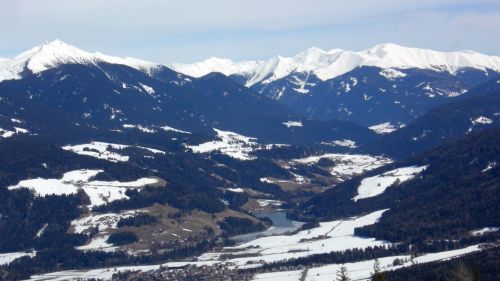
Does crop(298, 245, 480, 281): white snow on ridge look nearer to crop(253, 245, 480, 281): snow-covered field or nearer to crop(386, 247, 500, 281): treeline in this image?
crop(253, 245, 480, 281): snow-covered field

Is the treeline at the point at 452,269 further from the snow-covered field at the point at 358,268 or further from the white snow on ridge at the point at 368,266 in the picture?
the snow-covered field at the point at 358,268

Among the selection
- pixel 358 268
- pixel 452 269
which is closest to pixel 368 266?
pixel 358 268

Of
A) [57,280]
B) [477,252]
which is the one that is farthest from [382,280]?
[57,280]

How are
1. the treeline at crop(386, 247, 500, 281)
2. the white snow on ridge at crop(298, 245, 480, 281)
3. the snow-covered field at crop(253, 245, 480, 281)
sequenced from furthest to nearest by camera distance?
1. the snow-covered field at crop(253, 245, 480, 281)
2. the white snow on ridge at crop(298, 245, 480, 281)
3. the treeline at crop(386, 247, 500, 281)

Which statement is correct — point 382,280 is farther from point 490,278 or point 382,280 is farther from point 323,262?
point 323,262

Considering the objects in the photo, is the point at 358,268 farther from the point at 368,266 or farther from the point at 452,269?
the point at 452,269

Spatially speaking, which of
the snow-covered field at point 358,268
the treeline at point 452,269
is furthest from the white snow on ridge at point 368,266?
the treeline at point 452,269

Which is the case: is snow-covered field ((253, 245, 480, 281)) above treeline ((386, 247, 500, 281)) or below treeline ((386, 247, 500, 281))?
above

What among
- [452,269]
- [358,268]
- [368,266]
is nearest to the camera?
[452,269]

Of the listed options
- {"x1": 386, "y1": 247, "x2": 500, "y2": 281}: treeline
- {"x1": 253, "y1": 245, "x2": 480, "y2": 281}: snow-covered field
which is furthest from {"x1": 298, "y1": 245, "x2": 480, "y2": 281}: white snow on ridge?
{"x1": 386, "y1": 247, "x2": 500, "y2": 281}: treeline

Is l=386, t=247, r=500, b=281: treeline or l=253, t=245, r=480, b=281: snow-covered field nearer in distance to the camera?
Result: l=386, t=247, r=500, b=281: treeline

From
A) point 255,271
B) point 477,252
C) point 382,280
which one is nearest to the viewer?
point 382,280
